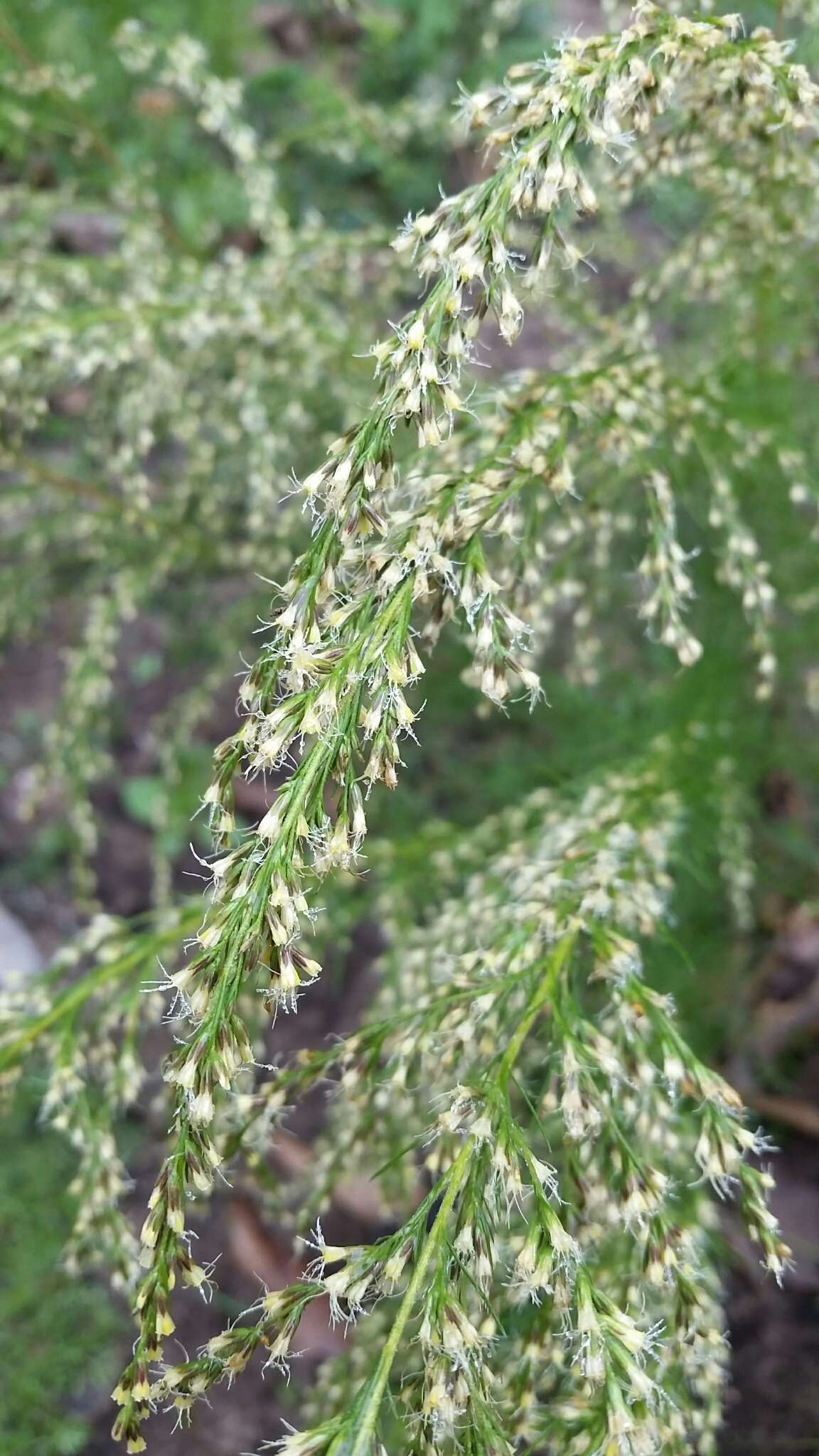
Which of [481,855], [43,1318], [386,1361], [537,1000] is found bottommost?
[43,1318]

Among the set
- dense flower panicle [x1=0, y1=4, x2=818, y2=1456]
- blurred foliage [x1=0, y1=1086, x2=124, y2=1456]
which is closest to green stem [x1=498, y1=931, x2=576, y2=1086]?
dense flower panicle [x1=0, y1=4, x2=818, y2=1456]

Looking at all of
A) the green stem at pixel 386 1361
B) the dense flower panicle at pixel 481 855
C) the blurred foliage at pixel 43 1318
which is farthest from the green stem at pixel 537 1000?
the blurred foliage at pixel 43 1318

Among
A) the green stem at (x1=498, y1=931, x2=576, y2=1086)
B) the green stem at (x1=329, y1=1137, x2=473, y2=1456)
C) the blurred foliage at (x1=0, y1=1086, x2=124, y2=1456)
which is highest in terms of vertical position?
the green stem at (x1=498, y1=931, x2=576, y2=1086)

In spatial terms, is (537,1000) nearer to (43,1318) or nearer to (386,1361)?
(386,1361)

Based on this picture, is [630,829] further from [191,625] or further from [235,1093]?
[191,625]

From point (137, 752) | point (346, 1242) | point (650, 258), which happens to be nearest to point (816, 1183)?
point (346, 1242)

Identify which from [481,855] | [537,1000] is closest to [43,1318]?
[481,855]

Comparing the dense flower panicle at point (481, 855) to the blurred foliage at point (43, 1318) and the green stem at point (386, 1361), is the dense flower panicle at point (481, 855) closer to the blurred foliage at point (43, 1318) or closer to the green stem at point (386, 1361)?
the green stem at point (386, 1361)

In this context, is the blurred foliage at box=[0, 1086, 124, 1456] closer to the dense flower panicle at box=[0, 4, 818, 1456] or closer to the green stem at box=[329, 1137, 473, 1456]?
the dense flower panicle at box=[0, 4, 818, 1456]

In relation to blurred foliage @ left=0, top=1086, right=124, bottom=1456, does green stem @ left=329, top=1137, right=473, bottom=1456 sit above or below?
above
